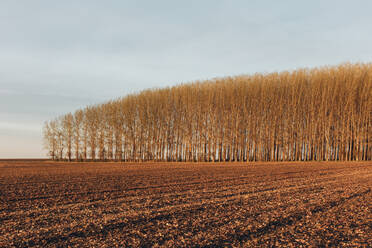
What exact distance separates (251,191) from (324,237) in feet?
17.1

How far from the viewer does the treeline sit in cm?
3197

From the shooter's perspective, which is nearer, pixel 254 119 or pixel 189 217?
pixel 189 217

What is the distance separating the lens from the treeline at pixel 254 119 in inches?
1259

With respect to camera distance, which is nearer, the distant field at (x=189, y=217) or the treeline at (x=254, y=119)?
the distant field at (x=189, y=217)

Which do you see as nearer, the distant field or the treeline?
the distant field

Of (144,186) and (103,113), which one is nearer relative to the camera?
(144,186)

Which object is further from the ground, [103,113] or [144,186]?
[103,113]

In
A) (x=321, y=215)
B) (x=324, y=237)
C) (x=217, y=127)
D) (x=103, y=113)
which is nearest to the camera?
(x=324, y=237)

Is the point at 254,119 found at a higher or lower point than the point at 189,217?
higher

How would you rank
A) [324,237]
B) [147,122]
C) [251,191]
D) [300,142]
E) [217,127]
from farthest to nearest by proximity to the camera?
1. [147,122]
2. [217,127]
3. [300,142]
4. [251,191]
5. [324,237]

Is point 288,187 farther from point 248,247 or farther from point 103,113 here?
point 103,113

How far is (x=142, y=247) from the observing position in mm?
5438

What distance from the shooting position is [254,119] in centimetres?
3566

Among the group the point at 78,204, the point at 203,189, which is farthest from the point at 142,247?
the point at 203,189
